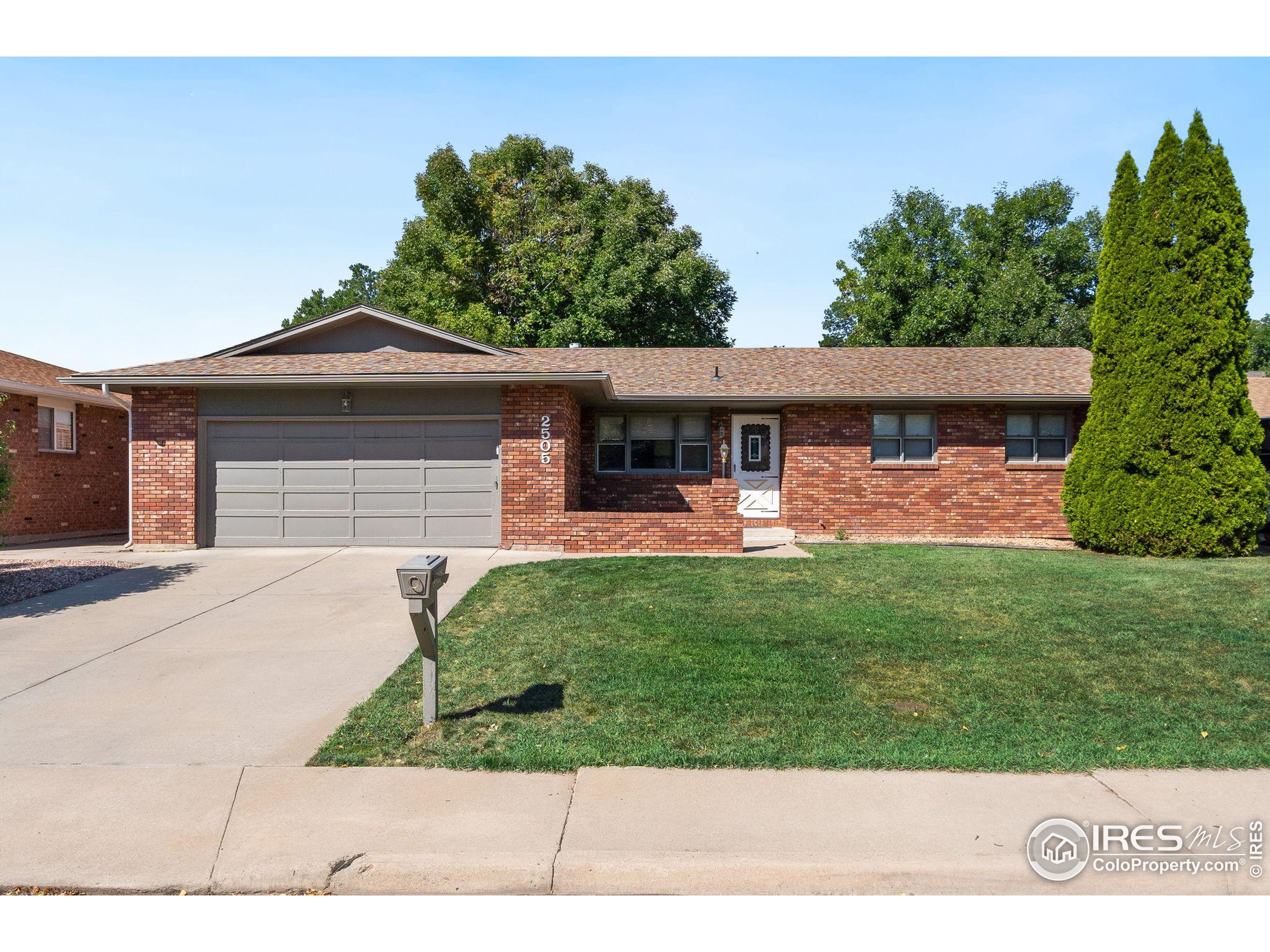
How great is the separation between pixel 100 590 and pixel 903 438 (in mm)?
13748

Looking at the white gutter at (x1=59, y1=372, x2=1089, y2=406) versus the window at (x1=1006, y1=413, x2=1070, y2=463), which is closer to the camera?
the white gutter at (x1=59, y1=372, x2=1089, y2=406)

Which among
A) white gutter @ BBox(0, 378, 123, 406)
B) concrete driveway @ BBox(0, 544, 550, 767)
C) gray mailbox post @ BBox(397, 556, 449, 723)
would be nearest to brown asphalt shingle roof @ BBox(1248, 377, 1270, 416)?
concrete driveway @ BBox(0, 544, 550, 767)

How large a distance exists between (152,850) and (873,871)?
326 cm

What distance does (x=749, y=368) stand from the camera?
683 inches

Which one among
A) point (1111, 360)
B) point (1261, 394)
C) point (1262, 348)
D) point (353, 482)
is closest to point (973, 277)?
point (1261, 394)

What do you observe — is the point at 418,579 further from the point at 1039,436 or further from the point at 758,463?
the point at 1039,436

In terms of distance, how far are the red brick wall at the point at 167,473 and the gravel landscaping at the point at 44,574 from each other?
1196 mm

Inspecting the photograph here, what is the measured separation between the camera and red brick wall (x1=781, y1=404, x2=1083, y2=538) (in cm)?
1560

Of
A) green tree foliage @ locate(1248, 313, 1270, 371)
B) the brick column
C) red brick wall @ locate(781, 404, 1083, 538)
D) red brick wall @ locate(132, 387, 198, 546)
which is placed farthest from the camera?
green tree foliage @ locate(1248, 313, 1270, 371)

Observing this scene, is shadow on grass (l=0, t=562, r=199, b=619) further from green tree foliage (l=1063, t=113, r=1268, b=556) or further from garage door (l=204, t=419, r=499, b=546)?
green tree foliage (l=1063, t=113, r=1268, b=556)

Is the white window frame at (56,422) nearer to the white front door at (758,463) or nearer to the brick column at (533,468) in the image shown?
the brick column at (533,468)

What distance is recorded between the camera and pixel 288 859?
3.48 meters

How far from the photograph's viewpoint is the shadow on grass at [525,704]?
523 centimetres

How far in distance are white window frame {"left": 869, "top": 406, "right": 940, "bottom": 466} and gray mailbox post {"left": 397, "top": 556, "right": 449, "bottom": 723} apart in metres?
12.3
